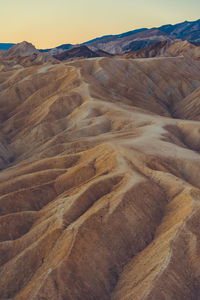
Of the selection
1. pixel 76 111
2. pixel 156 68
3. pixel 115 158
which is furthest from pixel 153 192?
pixel 156 68

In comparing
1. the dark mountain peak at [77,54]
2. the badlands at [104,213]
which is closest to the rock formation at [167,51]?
the dark mountain peak at [77,54]

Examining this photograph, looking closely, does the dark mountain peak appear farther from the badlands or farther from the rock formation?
the badlands

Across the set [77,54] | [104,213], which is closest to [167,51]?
[77,54]

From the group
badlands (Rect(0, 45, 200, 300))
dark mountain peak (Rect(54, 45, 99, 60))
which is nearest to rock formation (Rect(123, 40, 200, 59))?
dark mountain peak (Rect(54, 45, 99, 60))

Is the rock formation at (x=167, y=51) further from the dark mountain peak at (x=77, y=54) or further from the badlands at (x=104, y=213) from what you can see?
the badlands at (x=104, y=213)

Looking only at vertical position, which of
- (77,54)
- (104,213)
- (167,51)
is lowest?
(104,213)

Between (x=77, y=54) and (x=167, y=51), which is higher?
(x=77, y=54)

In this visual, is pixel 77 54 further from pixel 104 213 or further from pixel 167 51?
pixel 104 213

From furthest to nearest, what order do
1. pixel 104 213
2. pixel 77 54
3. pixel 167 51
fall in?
1. pixel 167 51
2. pixel 77 54
3. pixel 104 213

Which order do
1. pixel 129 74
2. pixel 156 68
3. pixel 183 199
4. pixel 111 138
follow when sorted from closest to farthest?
pixel 183 199
pixel 111 138
pixel 129 74
pixel 156 68

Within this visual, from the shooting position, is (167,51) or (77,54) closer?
(77,54)

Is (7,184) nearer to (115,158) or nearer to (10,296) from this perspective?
(115,158)
